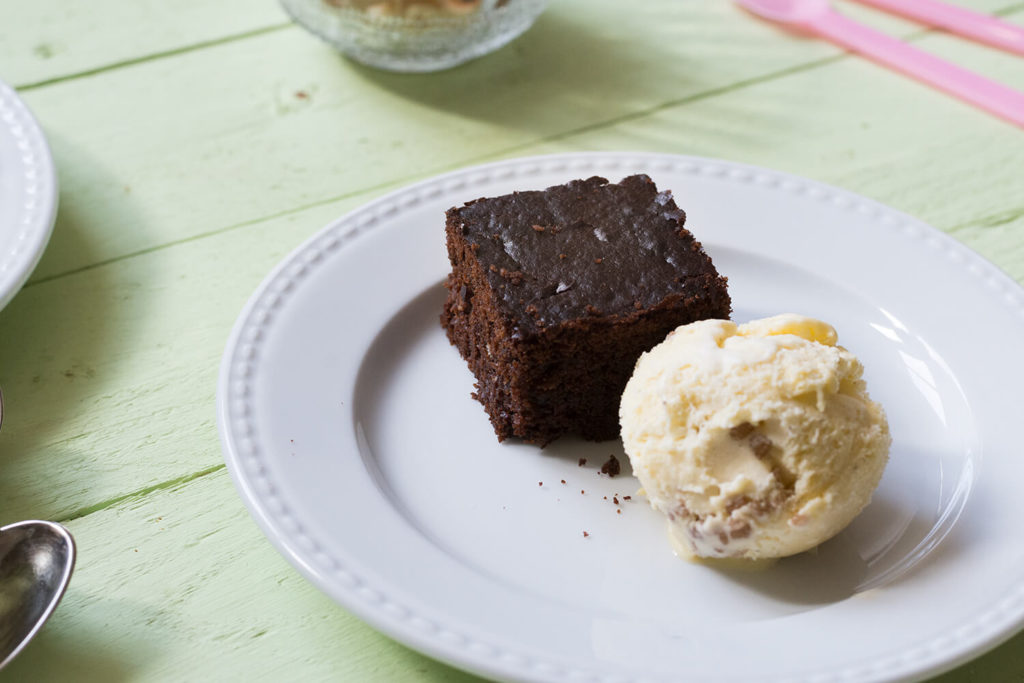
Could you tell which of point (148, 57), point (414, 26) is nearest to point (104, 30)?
point (148, 57)

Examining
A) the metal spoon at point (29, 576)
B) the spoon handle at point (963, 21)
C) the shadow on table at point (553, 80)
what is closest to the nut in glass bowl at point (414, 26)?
the shadow on table at point (553, 80)

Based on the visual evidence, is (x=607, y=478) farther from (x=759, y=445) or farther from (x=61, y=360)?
(x=61, y=360)

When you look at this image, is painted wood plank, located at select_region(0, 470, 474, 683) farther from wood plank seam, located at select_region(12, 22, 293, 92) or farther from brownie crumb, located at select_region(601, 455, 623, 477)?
wood plank seam, located at select_region(12, 22, 293, 92)

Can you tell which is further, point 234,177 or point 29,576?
point 234,177

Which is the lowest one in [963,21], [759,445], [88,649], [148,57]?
[88,649]

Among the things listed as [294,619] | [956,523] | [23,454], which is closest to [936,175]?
[956,523]

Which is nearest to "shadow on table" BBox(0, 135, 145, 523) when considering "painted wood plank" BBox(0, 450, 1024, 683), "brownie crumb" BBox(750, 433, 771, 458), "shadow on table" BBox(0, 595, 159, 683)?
"painted wood plank" BBox(0, 450, 1024, 683)

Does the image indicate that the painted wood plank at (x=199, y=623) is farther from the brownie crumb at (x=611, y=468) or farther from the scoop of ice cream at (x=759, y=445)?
the brownie crumb at (x=611, y=468)
